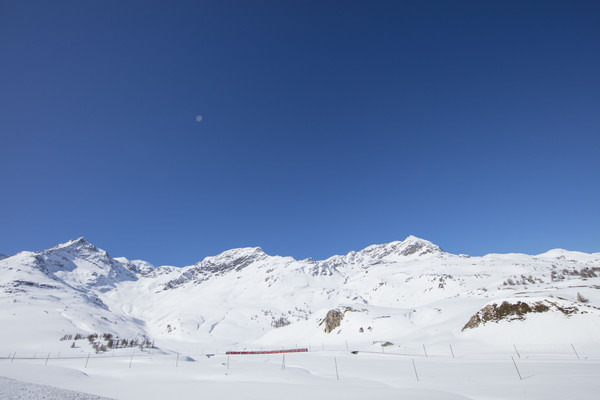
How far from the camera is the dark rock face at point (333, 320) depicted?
75062 mm

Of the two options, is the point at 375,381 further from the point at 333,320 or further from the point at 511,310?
the point at 333,320

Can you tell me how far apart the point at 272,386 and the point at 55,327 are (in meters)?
99.1

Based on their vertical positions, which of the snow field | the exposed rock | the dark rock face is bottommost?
the snow field

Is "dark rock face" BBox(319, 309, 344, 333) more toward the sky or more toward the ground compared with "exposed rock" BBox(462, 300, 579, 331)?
more toward the sky

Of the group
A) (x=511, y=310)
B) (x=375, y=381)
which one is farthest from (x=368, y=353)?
(x=511, y=310)

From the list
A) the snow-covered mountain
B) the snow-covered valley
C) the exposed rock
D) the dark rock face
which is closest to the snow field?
the snow-covered valley

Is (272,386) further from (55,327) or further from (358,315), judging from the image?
(55,327)

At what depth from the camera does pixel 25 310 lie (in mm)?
106062

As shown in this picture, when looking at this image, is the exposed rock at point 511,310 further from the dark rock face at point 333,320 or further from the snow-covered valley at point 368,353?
the dark rock face at point 333,320

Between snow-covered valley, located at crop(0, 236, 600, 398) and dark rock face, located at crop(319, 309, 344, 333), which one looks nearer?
snow-covered valley, located at crop(0, 236, 600, 398)

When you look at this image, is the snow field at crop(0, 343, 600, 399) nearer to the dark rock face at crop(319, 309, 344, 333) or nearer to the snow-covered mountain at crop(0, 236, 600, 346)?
the snow-covered mountain at crop(0, 236, 600, 346)

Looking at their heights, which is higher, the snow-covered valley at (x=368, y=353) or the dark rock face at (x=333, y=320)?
the dark rock face at (x=333, y=320)

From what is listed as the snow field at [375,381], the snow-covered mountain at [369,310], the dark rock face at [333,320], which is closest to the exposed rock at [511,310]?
the snow-covered mountain at [369,310]

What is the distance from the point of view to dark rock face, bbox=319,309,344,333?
7506 cm
